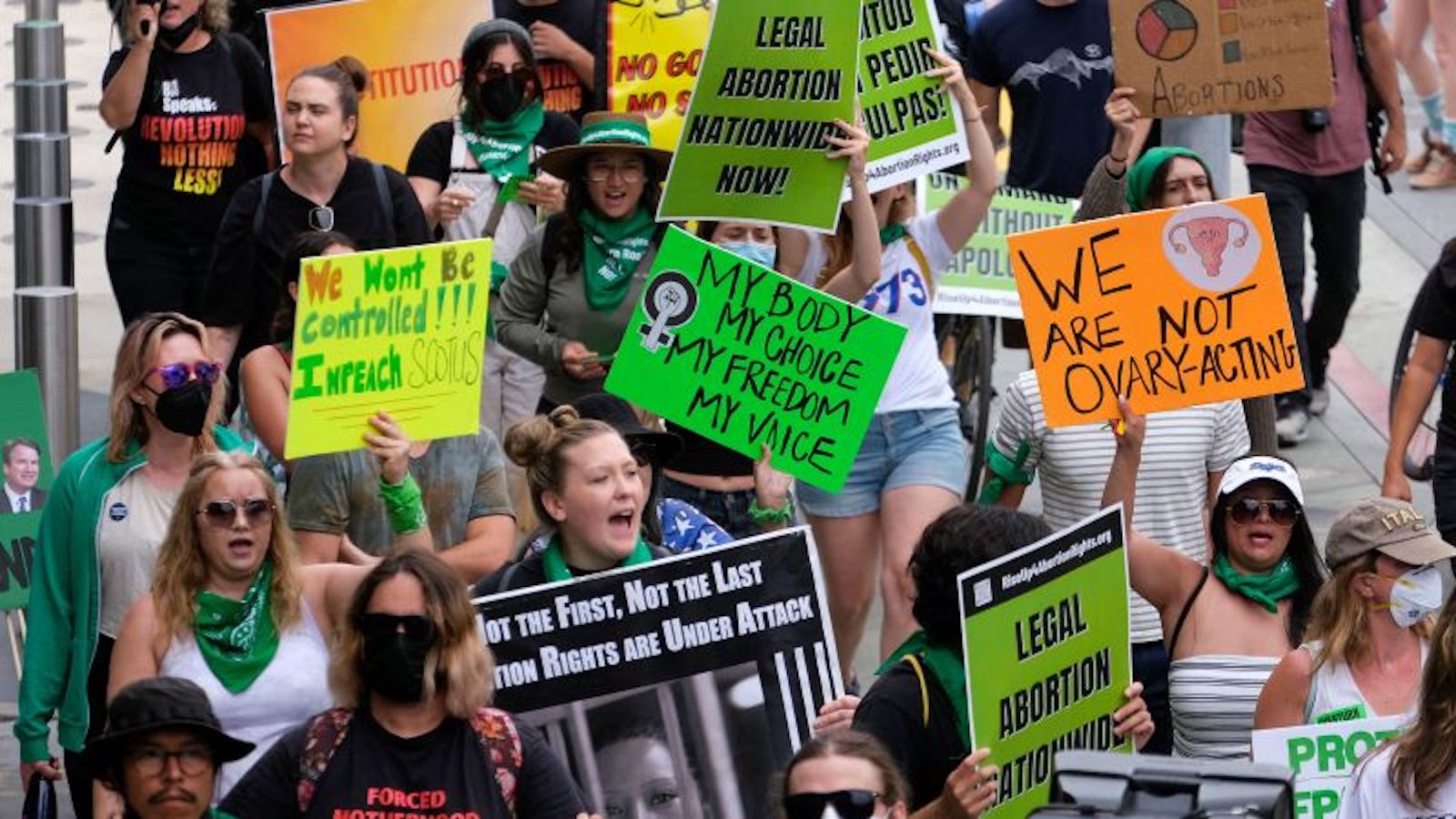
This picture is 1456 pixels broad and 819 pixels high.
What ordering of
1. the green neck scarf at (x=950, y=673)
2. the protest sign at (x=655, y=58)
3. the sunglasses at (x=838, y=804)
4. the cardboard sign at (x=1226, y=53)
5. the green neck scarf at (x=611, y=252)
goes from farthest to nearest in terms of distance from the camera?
the protest sign at (x=655, y=58)
the cardboard sign at (x=1226, y=53)
the green neck scarf at (x=611, y=252)
the green neck scarf at (x=950, y=673)
the sunglasses at (x=838, y=804)

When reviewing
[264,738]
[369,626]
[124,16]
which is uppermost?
[124,16]

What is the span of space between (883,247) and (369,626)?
3.33 m

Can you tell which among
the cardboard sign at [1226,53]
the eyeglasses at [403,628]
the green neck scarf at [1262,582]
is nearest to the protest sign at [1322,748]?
the green neck scarf at [1262,582]

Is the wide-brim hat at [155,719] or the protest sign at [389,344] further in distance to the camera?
the protest sign at [389,344]

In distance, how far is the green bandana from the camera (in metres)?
7.04

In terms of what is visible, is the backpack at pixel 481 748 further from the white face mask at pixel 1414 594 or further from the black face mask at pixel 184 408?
the white face mask at pixel 1414 594

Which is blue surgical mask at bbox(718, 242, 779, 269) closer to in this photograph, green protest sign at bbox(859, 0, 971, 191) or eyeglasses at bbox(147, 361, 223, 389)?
green protest sign at bbox(859, 0, 971, 191)

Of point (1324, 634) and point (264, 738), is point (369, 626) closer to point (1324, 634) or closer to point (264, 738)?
point (264, 738)

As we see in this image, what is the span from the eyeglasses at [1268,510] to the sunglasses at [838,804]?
1949 millimetres

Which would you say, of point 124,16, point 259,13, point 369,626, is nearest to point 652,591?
point 369,626

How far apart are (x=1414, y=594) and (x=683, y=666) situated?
1613 mm

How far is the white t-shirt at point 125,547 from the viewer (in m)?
7.27

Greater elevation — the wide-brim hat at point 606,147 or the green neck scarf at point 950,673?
the wide-brim hat at point 606,147

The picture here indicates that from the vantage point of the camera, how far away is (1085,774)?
4.71 meters
